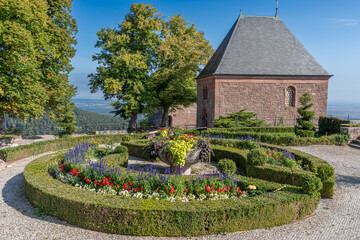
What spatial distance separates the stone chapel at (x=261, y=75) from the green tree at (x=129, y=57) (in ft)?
21.6

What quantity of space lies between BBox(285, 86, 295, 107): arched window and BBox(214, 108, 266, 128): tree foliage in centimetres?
425

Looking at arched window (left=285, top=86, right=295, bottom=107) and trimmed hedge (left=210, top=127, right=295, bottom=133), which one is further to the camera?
arched window (left=285, top=86, right=295, bottom=107)

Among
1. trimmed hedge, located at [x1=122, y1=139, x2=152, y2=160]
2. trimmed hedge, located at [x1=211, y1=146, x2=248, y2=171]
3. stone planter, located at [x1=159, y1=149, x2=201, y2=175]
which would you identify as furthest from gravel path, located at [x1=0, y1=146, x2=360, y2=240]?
trimmed hedge, located at [x1=122, y1=139, x2=152, y2=160]

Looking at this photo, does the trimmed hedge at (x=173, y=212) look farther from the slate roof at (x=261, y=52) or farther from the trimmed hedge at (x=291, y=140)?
the slate roof at (x=261, y=52)

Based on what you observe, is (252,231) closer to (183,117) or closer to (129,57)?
(129,57)

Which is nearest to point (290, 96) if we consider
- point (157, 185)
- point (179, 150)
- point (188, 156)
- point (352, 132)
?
point (352, 132)

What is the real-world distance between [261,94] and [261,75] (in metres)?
1.87

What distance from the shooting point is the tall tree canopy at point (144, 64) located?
87.7 ft

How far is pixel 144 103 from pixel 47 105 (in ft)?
31.8

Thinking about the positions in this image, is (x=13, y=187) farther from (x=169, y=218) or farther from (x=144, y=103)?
(x=144, y=103)

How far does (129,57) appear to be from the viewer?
1015 inches

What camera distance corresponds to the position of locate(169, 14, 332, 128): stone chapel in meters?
25.9

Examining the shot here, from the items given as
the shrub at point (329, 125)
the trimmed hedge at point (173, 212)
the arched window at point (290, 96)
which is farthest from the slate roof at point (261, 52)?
the trimmed hedge at point (173, 212)

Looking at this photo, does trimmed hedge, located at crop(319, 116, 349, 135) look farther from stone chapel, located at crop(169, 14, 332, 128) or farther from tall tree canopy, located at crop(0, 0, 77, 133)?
tall tree canopy, located at crop(0, 0, 77, 133)
